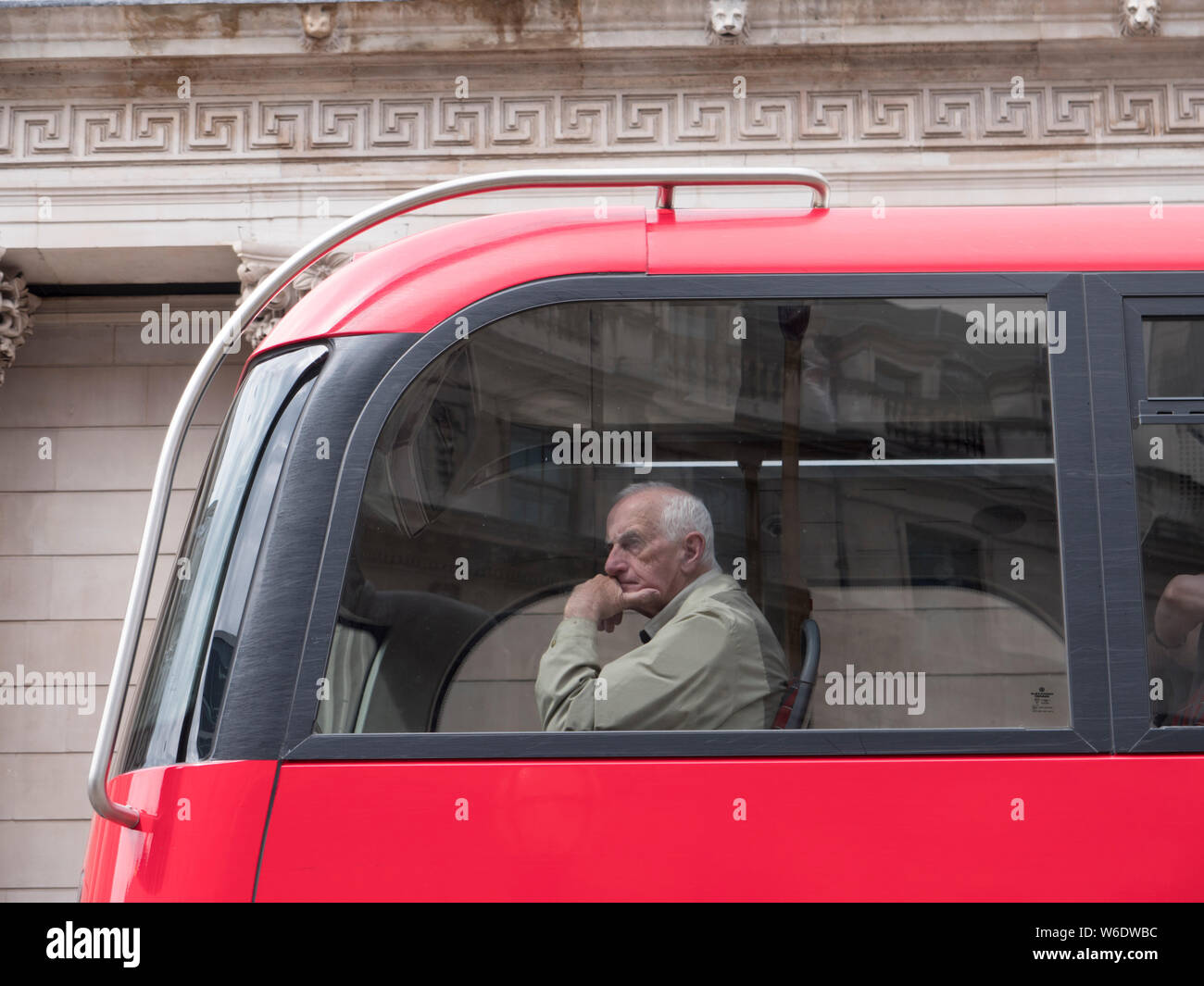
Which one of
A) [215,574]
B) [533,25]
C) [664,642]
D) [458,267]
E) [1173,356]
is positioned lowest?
[664,642]

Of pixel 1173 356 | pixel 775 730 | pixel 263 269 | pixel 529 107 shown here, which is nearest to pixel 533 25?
pixel 529 107

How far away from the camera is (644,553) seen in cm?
210

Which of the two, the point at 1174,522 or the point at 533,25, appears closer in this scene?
the point at 1174,522

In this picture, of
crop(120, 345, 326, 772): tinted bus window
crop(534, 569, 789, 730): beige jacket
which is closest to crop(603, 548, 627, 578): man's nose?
crop(534, 569, 789, 730): beige jacket

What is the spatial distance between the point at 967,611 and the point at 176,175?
651 centimetres

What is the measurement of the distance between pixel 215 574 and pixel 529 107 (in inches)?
223

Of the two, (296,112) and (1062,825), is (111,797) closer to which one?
(1062,825)

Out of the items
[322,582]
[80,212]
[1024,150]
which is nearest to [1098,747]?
[322,582]

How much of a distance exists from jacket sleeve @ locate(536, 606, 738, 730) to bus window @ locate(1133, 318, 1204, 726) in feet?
2.48

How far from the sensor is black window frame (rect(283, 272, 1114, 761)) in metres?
1.84

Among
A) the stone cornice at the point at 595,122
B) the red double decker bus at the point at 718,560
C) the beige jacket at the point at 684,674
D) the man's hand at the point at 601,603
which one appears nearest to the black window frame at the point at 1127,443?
the red double decker bus at the point at 718,560

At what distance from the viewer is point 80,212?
704 centimetres

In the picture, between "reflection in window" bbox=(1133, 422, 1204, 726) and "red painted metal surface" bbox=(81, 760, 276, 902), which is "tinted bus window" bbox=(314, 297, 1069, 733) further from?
"red painted metal surface" bbox=(81, 760, 276, 902)

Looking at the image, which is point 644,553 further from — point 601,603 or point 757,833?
point 757,833
